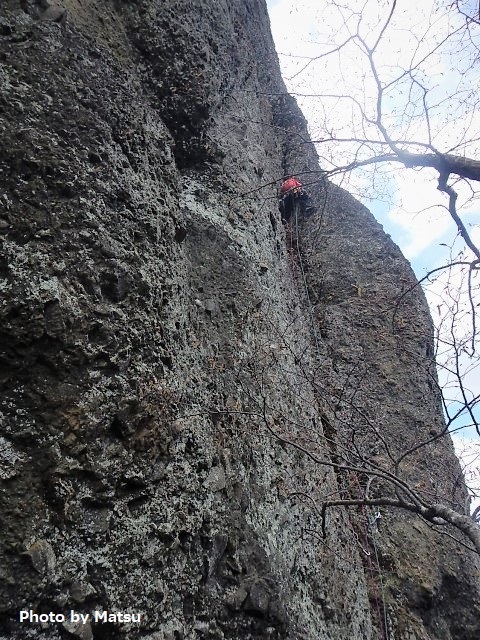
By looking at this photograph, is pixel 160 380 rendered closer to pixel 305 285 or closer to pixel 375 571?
pixel 375 571

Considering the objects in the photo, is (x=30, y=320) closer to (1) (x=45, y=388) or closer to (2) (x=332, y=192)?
(1) (x=45, y=388)

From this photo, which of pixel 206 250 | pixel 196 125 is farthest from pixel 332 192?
pixel 206 250

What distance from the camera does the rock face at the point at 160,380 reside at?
2.42 metres

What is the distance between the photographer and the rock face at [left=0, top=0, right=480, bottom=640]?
242 centimetres

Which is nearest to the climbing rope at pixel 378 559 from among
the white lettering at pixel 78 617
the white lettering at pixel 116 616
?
the white lettering at pixel 116 616

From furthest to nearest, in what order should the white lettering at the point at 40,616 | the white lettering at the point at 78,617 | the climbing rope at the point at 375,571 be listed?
Answer: the climbing rope at the point at 375,571
the white lettering at the point at 78,617
the white lettering at the point at 40,616

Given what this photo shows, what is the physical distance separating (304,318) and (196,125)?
3317 millimetres

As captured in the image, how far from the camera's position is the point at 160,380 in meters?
3.08

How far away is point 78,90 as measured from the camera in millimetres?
3457

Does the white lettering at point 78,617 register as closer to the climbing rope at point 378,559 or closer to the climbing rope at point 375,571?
the climbing rope at point 375,571

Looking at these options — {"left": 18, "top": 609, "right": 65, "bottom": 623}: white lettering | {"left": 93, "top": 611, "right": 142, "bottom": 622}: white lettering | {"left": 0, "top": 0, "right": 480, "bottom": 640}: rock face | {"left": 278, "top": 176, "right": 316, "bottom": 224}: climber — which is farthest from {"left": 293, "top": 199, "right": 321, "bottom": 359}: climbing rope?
{"left": 18, "top": 609, "right": 65, "bottom": 623}: white lettering

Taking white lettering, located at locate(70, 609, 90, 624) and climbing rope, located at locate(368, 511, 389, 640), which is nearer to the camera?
white lettering, located at locate(70, 609, 90, 624)

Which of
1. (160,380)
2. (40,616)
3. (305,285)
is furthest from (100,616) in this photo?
(305,285)

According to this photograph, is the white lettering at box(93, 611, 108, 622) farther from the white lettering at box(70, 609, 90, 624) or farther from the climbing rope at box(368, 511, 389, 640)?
the climbing rope at box(368, 511, 389, 640)
